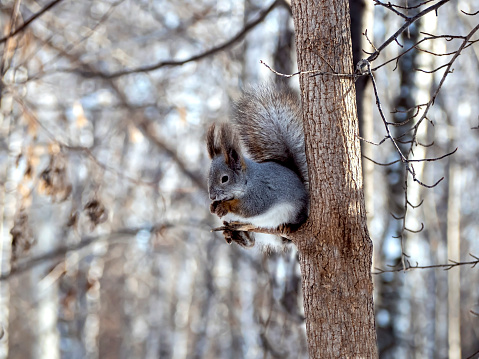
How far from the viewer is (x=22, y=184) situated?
274cm

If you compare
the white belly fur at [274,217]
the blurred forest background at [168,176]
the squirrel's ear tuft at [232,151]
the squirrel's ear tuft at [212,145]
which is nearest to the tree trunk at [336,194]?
the blurred forest background at [168,176]

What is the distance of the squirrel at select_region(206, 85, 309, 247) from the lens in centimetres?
211

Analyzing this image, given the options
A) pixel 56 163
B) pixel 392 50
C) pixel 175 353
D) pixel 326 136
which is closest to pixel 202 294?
pixel 175 353

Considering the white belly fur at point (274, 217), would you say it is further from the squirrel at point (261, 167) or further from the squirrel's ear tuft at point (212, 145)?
the squirrel's ear tuft at point (212, 145)

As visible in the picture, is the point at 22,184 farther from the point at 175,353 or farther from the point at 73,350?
the point at 175,353

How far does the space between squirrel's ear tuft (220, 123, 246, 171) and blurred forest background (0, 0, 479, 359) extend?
0.33m

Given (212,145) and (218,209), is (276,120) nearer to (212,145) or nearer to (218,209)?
(212,145)

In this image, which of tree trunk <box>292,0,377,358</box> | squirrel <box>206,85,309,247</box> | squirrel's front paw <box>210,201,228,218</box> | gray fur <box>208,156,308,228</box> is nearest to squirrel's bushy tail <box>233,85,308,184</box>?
squirrel <box>206,85,309,247</box>

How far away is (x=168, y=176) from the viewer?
7.19 m

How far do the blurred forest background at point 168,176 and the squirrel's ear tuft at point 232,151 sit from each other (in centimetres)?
33

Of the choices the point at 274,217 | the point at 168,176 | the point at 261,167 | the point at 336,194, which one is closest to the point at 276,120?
the point at 261,167

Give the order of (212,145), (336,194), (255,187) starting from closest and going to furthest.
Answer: (336,194) < (255,187) < (212,145)

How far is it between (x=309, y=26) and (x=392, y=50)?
4720mm

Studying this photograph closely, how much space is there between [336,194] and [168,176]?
564cm
